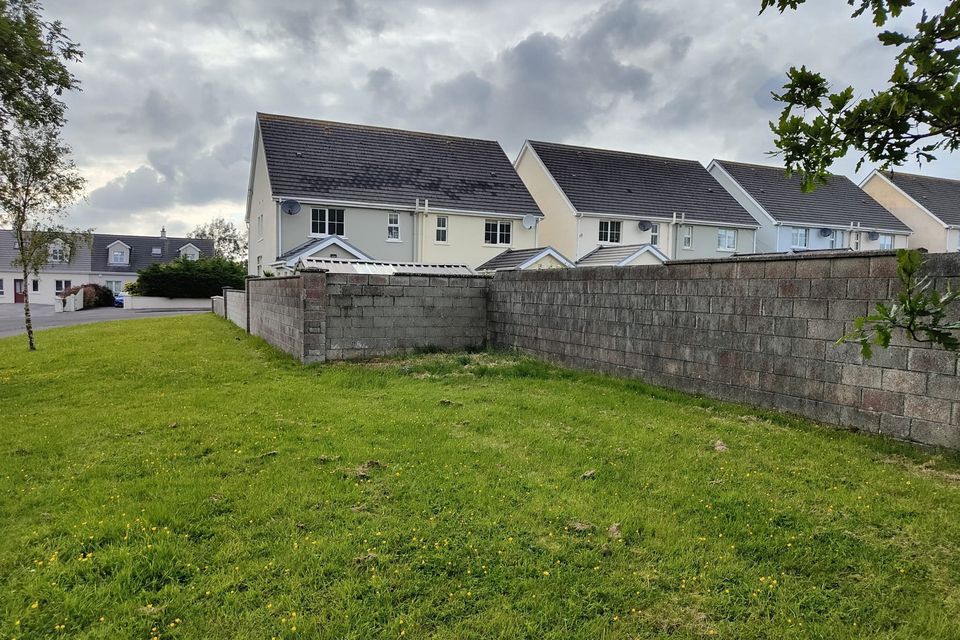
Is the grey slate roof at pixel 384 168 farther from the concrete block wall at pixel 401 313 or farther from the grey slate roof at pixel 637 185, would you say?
the concrete block wall at pixel 401 313

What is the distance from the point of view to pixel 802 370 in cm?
637

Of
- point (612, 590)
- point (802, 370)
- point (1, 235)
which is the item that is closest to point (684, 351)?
point (802, 370)

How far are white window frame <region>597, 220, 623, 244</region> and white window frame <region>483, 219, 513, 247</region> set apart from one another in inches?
172

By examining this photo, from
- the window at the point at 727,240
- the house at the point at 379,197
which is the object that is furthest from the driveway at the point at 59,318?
the window at the point at 727,240

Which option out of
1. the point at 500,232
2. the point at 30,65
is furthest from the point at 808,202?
the point at 30,65

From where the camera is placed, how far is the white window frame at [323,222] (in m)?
24.0

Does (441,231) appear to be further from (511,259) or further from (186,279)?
(186,279)

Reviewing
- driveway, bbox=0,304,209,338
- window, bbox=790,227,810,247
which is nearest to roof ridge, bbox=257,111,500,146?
driveway, bbox=0,304,209,338

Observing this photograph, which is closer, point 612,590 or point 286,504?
point 612,590

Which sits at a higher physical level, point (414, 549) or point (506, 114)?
point (506, 114)

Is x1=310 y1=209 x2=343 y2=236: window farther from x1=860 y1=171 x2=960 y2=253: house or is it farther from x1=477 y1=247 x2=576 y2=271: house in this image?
x1=860 y1=171 x2=960 y2=253: house

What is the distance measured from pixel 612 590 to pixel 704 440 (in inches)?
119

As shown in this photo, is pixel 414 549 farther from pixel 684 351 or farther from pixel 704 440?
pixel 684 351

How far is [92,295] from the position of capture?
113 ft
